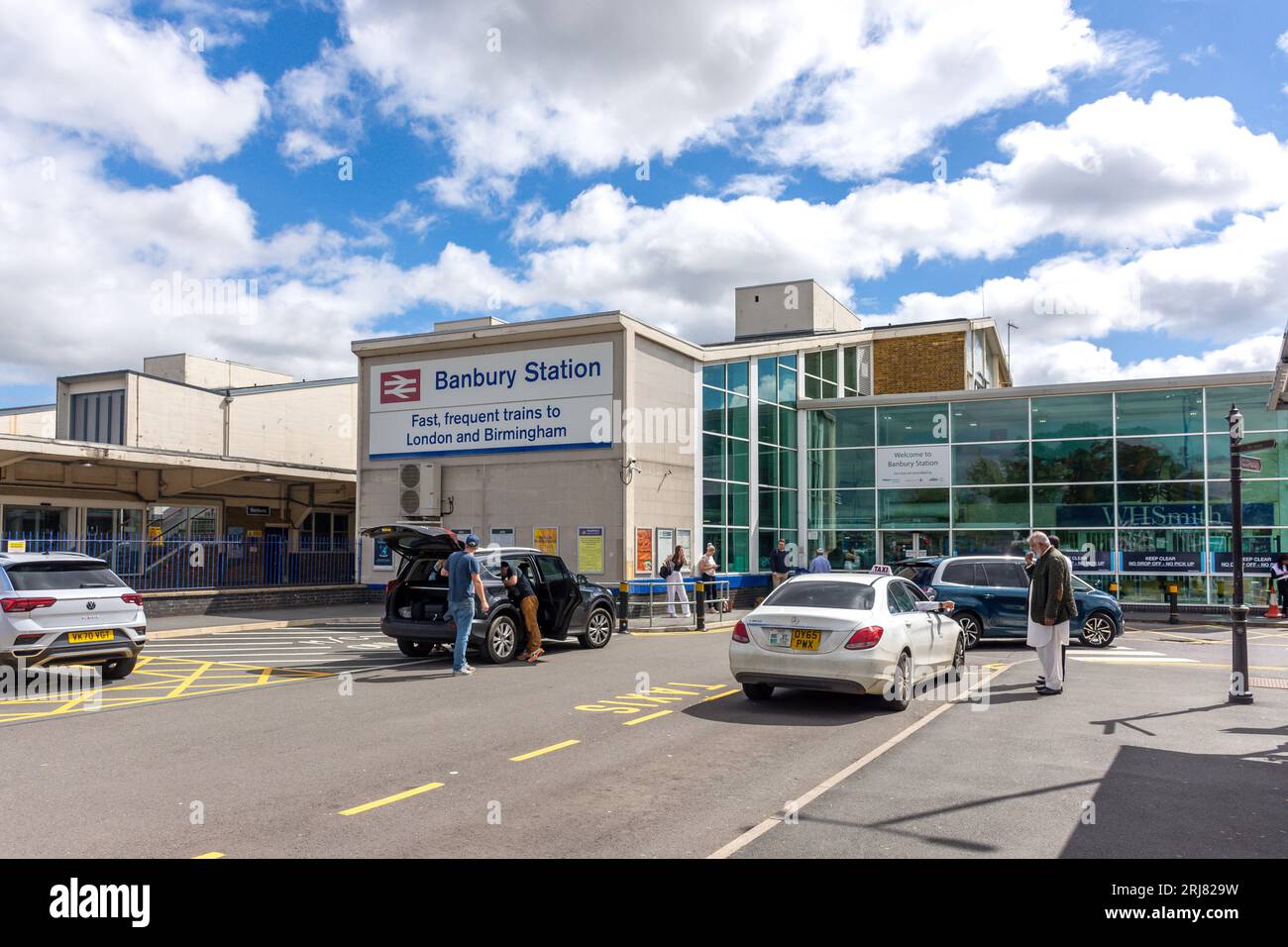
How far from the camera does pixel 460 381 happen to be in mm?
26672

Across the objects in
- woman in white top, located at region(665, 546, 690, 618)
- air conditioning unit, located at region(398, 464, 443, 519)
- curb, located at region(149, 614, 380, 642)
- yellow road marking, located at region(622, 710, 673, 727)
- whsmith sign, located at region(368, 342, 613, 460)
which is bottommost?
curb, located at region(149, 614, 380, 642)

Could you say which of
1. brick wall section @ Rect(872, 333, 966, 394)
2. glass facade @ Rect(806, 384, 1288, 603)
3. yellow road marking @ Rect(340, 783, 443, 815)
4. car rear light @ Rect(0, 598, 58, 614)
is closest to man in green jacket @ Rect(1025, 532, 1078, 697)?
yellow road marking @ Rect(340, 783, 443, 815)

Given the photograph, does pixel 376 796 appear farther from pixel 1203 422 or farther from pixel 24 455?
pixel 1203 422

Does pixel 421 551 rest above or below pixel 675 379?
below

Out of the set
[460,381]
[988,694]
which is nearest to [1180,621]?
[988,694]

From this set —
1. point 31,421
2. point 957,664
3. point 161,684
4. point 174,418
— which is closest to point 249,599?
point 161,684

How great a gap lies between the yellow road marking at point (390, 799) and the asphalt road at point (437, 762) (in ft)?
0.10

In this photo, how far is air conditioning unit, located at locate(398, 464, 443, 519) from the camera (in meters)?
26.5

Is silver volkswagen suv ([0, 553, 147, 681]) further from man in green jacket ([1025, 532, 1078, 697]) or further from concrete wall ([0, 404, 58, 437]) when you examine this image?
concrete wall ([0, 404, 58, 437])

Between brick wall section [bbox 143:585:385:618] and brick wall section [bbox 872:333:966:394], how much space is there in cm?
2043

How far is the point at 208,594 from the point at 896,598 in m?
16.3

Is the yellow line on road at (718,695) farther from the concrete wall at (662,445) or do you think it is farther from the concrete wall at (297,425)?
the concrete wall at (297,425)

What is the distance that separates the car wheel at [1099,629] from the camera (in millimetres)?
17531

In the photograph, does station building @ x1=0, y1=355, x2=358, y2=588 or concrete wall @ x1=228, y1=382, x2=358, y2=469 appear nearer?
station building @ x1=0, y1=355, x2=358, y2=588
